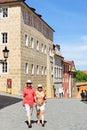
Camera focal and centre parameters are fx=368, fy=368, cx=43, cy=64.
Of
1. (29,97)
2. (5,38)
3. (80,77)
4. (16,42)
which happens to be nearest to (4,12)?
(5,38)

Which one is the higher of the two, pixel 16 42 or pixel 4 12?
pixel 4 12

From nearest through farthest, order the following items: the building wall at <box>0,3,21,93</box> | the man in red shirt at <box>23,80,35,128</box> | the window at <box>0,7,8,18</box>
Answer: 1. the man in red shirt at <box>23,80,35,128</box>
2. the building wall at <box>0,3,21,93</box>
3. the window at <box>0,7,8,18</box>

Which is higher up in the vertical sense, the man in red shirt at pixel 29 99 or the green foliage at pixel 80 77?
the green foliage at pixel 80 77

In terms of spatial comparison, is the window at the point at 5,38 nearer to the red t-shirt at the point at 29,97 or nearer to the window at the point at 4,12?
the window at the point at 4,12

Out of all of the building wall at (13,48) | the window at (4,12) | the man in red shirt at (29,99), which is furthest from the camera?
the window at (4,12)

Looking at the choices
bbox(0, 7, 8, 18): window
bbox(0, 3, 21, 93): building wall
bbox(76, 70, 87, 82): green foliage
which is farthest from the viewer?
bbox(76, 70, 87, 82): green foliage

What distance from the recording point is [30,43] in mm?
42719

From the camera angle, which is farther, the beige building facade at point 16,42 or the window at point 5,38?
the window at point 5,38

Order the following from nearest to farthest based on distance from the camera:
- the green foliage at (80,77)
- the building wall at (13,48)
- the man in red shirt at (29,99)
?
1. the man in red shirt at (29,99)
2. the building wall at (13,48)
3. the green foliage at (80,77)

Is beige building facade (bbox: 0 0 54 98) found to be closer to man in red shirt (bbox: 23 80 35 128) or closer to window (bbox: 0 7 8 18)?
window (bbox: 0 7 8 18)

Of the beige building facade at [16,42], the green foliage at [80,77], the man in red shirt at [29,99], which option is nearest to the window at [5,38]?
the beige building facade at [16,42]

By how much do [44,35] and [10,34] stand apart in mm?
13039

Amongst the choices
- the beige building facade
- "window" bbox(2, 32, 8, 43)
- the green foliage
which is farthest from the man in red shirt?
the green foliage

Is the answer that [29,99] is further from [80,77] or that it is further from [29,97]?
[80,77]
